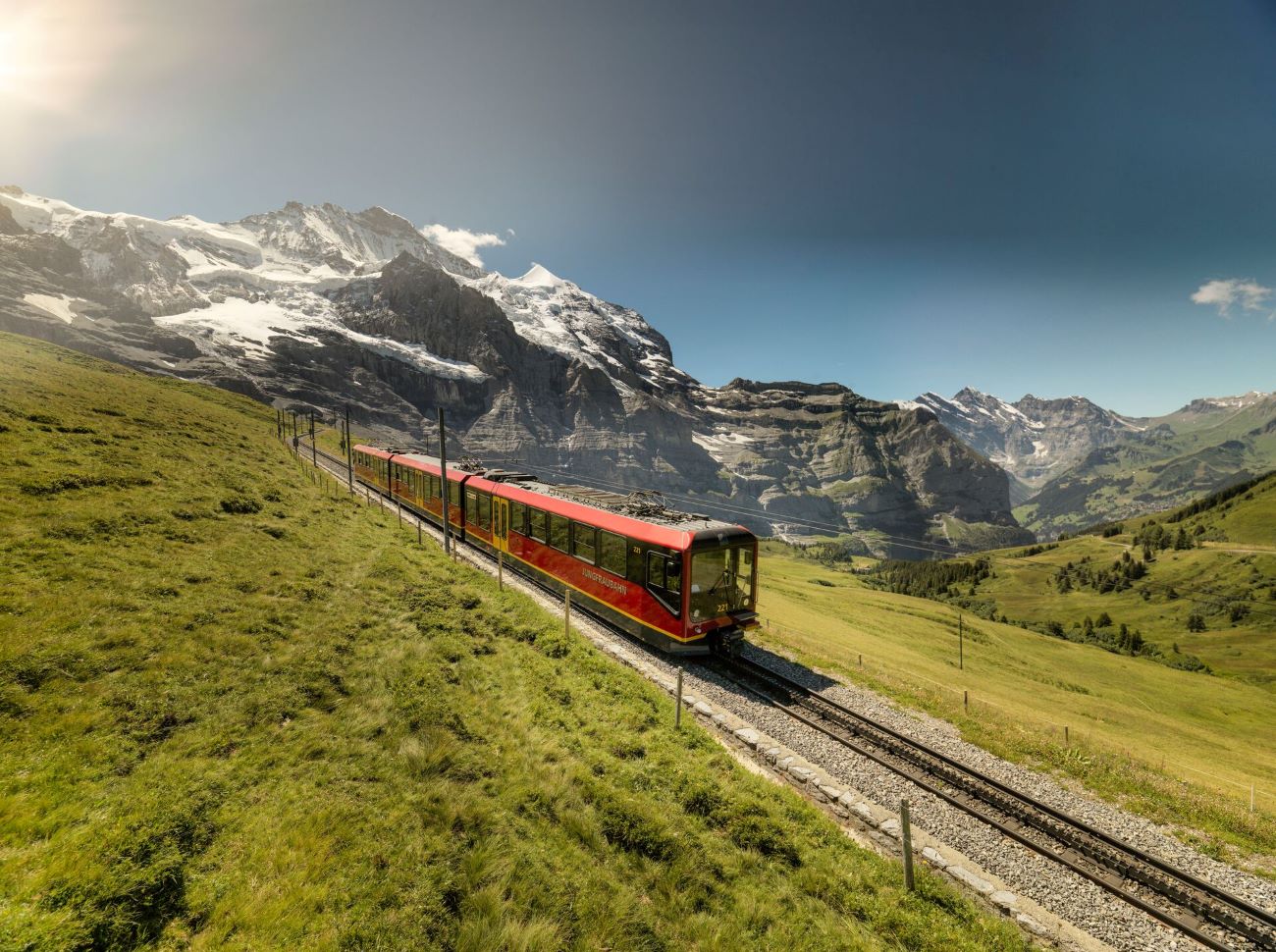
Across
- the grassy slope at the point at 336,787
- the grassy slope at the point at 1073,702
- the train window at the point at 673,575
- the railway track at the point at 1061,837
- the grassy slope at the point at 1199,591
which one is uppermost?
the train window at the point at 673,575

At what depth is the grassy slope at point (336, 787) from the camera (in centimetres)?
568

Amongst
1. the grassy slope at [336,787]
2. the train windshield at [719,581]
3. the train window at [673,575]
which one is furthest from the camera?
the train windshield at [719,581]

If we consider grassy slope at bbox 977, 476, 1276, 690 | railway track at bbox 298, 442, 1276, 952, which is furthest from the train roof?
grassy slope at bbox 977, 476, 1276, 690

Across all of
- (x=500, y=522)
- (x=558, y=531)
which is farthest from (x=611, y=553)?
(x=500, y=522)

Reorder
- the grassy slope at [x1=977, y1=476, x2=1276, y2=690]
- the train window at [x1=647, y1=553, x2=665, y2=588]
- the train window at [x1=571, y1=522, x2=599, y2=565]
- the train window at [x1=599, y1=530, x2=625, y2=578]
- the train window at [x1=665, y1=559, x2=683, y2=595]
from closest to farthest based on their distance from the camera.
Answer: the train window at [x1=665, y1=559, x2=683, y2=595] → the train window at [x1=647, y1=553, x2=665, y2=588] → the train window at [x1=599, y1=530, x2=625, y2=578] → the train window at [x1=571, y1=522, x2=599, y2=565] → the grassy slope at [x1=977, y1=476, x2=1276, y2=690]

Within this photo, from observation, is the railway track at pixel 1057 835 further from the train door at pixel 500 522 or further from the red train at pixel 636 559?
the train door at pixel 500 522

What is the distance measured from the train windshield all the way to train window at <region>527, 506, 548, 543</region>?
8987 mm

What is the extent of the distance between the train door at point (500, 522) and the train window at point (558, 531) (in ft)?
15.1

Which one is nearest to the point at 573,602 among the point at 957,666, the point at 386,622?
the point at 386,622

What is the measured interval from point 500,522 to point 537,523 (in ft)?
13.5

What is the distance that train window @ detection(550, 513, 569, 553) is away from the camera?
21.9m

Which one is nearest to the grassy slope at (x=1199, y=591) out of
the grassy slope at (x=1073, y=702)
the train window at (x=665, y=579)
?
the grassy slope at (x=1073, y=702)

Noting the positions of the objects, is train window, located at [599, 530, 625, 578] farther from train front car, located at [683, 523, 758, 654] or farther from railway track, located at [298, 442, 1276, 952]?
railway track, located at [298, 442, 1276, 952]

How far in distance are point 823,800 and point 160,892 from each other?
39.7 ft
